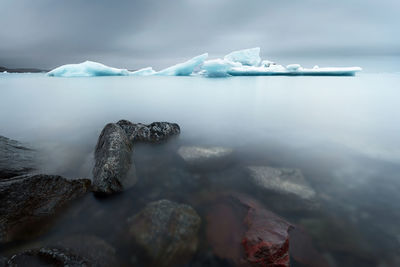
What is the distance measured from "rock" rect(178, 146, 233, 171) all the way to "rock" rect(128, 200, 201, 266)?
154 centimetres

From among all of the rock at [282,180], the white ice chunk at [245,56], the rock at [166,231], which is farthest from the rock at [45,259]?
the white ice chunk at [245,56]

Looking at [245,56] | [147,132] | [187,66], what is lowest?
[147,132]

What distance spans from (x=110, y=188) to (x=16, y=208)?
1.14 m

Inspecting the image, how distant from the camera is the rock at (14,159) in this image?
11.2ft

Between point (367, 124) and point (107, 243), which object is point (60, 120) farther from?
point (367, 124)

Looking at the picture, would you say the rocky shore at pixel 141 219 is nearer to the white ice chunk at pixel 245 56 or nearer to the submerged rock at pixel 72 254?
the submerged rock at pixel 72 254

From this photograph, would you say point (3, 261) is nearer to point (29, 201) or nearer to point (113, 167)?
point (29, 201)

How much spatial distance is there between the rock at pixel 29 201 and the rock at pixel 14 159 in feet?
3.32

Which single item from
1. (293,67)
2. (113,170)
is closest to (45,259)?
(113,170)

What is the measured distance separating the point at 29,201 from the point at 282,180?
4094 mm

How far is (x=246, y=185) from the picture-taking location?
3.59m

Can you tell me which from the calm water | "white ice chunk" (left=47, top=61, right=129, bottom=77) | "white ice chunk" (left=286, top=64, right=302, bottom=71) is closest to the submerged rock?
the calm water

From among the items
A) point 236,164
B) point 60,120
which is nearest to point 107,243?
point 236,164

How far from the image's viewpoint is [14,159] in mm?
3857
